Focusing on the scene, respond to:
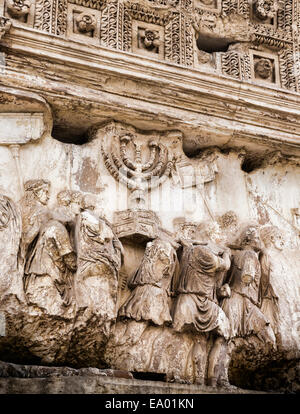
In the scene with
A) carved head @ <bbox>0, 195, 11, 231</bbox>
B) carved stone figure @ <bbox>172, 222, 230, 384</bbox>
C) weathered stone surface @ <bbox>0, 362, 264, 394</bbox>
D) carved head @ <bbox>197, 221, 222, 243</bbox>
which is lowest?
weathered stone surface @ <bbox>0, 362, 264, 394</bbox>

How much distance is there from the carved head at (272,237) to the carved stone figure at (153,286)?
1110 millimetres

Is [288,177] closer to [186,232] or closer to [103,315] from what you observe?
[186,232]

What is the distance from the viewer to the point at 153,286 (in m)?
6.56

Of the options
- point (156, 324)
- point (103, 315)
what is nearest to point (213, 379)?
point (156, 324)

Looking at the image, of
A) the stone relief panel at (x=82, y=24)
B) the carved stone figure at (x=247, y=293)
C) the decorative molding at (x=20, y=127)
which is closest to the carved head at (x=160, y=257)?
the carved stone figure at (x=247, y=293)

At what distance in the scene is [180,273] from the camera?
685 centimetres

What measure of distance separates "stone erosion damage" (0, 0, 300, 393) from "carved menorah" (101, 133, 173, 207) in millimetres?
18

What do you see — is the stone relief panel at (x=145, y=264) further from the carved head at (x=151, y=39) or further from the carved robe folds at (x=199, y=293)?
the carved head at (x=151, y=39)

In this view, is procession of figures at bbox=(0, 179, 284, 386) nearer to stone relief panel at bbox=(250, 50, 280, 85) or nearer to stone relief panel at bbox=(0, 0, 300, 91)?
stone relief panel at bbox=(0, 0, 300, 91)

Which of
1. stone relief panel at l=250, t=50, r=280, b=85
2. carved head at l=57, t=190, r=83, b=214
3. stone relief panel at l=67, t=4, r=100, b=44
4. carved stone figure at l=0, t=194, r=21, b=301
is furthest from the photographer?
stone relief panel at l=250, t=50, r=280, b=85

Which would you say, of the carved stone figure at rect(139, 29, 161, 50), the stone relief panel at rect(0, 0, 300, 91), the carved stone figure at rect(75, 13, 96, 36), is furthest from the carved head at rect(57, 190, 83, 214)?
the carved stone figure at rect(139, 29, 161, 50)

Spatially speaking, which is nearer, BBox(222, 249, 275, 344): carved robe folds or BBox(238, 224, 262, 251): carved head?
BBox(222, 249, 275, 344): carved robe folds

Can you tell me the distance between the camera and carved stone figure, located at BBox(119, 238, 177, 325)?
21.1ft

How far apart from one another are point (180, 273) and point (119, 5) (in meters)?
2.73
